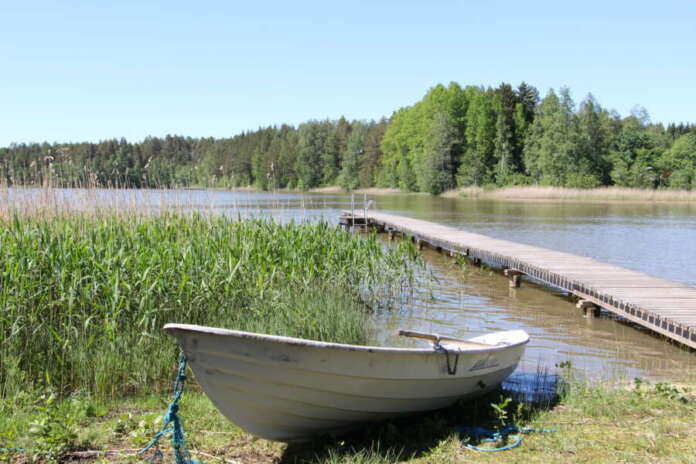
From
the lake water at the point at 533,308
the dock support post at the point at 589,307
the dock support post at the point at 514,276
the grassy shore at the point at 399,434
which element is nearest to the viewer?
the grassy shore at the point at 399,434

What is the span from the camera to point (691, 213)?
106 feet

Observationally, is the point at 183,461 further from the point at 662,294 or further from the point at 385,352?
the point at 662,294

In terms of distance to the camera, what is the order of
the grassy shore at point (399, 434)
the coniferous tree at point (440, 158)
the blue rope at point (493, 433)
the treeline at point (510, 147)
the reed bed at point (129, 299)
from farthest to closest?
the coniferous tree at point (440, 158) → the treeline at point (510, 147) → the reed bed at point (129, 299) → the blue rope at point (493, 433) → the grassy shore at point (399, 434)

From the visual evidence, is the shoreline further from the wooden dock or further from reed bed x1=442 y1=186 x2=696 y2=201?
the wooden dock

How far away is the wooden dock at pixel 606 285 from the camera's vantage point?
786 cm

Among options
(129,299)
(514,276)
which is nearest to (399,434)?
(129,299)

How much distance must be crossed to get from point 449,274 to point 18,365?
10.5 m

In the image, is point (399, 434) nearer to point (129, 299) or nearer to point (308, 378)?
point (308, 378)

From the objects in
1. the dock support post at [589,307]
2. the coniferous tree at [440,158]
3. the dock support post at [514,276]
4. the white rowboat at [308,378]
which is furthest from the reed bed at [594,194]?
the white rowboat at [308,378]

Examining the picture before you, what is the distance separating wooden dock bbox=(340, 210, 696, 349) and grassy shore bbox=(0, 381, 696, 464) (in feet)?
10.2

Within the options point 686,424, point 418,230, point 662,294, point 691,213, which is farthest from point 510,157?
point 686,424

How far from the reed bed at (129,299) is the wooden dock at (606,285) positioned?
3.88 meters

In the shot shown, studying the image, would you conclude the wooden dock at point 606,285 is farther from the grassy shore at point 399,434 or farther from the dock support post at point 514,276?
the grassy shore at point 399,434

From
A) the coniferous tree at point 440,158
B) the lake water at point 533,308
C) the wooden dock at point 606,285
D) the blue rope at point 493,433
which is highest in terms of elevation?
the coniferous tree at point 440,158
